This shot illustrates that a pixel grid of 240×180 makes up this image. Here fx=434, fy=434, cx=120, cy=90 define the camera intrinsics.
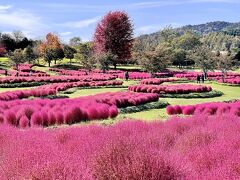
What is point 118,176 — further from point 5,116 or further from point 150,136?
point 5,116

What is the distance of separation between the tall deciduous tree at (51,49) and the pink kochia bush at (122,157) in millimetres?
75627

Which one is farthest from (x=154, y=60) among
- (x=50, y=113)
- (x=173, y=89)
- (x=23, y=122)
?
(x=23, y=122)

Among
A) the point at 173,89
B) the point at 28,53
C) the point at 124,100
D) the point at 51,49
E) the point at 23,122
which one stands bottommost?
→ the point at 173,89

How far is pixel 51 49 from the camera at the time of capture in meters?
87.9

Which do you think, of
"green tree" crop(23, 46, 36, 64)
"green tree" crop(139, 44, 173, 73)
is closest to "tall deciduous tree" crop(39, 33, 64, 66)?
"green tree" crop(23, 46, 36, 64)

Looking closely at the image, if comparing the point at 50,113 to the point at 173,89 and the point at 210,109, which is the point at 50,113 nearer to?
the point at 210,109

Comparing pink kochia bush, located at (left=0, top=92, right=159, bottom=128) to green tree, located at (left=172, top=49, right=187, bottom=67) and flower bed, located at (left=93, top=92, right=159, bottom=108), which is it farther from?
green tree, located at (left=172, top=49, right=187, bottom=67)

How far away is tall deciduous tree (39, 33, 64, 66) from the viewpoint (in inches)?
3364

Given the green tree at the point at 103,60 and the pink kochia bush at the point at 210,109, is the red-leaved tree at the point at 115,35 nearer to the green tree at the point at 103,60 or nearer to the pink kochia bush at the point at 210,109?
the green tree at the point at 103,60

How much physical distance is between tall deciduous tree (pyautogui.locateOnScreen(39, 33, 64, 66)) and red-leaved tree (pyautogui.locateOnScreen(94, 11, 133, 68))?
7901 millimetres

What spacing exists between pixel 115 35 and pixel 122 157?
82323 mm

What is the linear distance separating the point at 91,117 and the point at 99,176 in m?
14.5

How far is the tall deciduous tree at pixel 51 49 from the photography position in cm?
8544

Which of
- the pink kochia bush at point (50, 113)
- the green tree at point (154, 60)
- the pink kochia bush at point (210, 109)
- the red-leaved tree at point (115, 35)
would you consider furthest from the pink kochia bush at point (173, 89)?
the red-leaved tree at point (115, 35)
